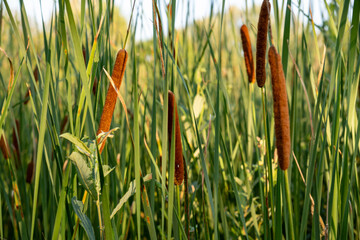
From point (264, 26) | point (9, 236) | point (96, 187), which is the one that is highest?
point (264, 26)

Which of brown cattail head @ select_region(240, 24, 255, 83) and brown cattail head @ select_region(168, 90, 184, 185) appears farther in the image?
brown cattail head @ select_region(240, 24, 255, 83)

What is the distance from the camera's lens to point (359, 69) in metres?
0.64

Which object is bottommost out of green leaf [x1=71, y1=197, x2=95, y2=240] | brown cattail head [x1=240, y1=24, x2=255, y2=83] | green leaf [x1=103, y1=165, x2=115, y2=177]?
green leaf [x1=71, y1=197, x2=95, y2=240]

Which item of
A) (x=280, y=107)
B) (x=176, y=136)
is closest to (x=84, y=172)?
(x=176, y=136)

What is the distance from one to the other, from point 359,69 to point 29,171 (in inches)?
35.6

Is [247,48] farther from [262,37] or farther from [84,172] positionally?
[84,172]

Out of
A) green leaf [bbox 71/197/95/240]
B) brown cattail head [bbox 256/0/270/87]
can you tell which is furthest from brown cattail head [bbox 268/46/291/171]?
green leaf [bbox 71/197/95/240]

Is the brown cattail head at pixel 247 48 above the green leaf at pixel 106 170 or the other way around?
above

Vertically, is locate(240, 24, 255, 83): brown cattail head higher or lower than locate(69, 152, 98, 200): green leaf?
higher

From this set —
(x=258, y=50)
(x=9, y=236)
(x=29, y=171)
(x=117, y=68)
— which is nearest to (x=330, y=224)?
(x=258, y=50)

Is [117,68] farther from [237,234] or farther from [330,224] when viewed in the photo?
[237,234]

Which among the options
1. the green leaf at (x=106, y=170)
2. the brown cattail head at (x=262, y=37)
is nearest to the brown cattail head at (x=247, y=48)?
the brown cattail head at (x=262, y=37)

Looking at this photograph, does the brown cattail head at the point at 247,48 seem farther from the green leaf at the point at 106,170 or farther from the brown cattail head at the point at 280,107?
the green leaf at the point at 106,170

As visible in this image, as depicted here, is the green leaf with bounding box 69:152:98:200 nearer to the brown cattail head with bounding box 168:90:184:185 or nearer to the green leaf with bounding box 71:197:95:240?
the green leaf with bounding box 71:197:95:240
